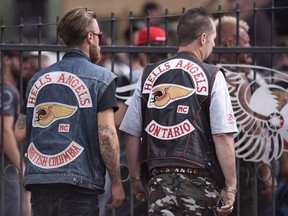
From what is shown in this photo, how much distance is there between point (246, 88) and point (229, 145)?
4.52ft

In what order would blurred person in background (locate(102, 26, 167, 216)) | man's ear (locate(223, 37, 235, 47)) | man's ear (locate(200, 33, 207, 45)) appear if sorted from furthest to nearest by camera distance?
man's ear (locate(223, 37, 235, 47)) < blurred person in background (locate(102, 26, 167, 216)) < man's ear (locate(200, 33, 207, 45))

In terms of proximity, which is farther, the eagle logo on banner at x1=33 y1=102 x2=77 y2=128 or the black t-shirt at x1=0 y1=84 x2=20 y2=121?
the black t-shirt at x1=0 y1=84 x2=20 y2=121

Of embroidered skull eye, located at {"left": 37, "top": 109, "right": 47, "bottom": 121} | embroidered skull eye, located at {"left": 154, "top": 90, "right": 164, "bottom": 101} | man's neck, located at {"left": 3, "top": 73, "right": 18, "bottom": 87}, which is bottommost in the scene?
embroidered skull eye, located at {"left": 37, "top": 109, "right": 47, "bottom": 121}

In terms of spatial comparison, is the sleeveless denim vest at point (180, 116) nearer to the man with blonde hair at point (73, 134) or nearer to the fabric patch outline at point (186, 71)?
the fabric patch outline at point (186, 71)

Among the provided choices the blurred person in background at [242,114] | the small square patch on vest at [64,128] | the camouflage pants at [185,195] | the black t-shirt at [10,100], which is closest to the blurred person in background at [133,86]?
the blurred person in background at [242,114]

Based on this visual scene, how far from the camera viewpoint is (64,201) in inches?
255

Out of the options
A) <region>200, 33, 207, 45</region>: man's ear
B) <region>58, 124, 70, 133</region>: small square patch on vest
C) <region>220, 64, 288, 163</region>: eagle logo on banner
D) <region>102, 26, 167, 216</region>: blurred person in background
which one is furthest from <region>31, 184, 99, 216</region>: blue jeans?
<region>220, 64, 288, 163</region>: eagle logo on banner

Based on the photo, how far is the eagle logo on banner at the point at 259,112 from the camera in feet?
25.3

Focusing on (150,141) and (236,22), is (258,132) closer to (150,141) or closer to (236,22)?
(236,22)

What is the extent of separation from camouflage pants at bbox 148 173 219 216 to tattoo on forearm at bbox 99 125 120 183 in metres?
0.29

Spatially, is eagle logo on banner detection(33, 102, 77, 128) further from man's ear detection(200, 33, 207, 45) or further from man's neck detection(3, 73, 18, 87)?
man's neck detection(3, 73, 18, 87)

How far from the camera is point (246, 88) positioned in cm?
778

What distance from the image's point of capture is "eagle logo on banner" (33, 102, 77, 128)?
658 centimetres

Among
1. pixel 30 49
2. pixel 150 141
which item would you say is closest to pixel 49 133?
pixel 150 141
